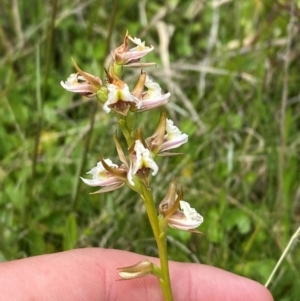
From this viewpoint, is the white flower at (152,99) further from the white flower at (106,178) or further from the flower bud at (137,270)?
the flower bud at (137,270)

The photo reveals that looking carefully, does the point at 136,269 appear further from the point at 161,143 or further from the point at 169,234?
the point at 169,234

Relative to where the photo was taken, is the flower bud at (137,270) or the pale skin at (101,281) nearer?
the flower bud at (137,270)

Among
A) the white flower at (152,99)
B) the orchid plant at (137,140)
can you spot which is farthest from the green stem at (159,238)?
the white flower at (152,99)

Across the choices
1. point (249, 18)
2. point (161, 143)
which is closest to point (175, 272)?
point (161, 143)

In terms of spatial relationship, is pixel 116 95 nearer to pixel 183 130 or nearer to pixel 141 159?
pixel 141 159

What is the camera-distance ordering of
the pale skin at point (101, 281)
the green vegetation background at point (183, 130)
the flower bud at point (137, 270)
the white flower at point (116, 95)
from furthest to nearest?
the green vegetation background at point (183, 130)
the pale skin at point (101, 281)
the flower bud at point (137, 270)
the white flower at point (116, 95)

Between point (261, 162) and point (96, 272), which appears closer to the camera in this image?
point (96, 272)
